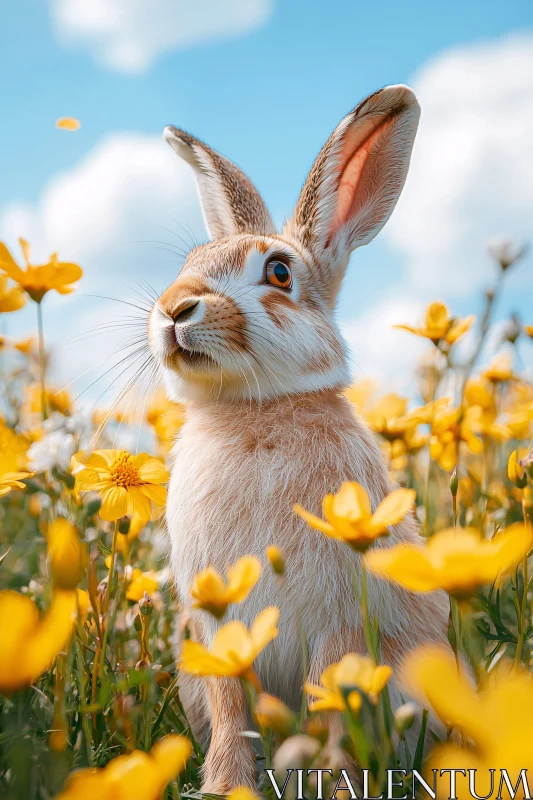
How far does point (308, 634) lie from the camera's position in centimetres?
195

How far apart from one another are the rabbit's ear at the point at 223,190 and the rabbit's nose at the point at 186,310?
107 centimetres

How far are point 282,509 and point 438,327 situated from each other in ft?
3.82

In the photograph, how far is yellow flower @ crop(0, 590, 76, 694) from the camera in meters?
0.94

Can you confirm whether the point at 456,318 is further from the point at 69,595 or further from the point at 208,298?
the point at 69,595

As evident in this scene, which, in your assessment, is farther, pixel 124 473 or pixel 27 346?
pixel 27 346

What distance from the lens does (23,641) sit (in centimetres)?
99

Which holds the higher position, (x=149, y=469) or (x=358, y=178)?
(x=358, y=178)

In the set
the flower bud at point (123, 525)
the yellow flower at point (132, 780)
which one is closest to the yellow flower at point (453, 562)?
the yellow flower at point (132, 780)

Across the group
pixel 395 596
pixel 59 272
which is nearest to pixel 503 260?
pixel 395 596

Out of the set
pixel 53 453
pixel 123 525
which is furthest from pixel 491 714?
pixel 123 525

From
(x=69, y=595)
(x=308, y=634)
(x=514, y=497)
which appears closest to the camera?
(x=69, y=595)

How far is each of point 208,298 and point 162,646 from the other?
1.41 m

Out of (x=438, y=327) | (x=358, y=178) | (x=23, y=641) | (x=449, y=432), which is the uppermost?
(x=358, y=178)

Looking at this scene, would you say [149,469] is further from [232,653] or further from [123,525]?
[232,653]
